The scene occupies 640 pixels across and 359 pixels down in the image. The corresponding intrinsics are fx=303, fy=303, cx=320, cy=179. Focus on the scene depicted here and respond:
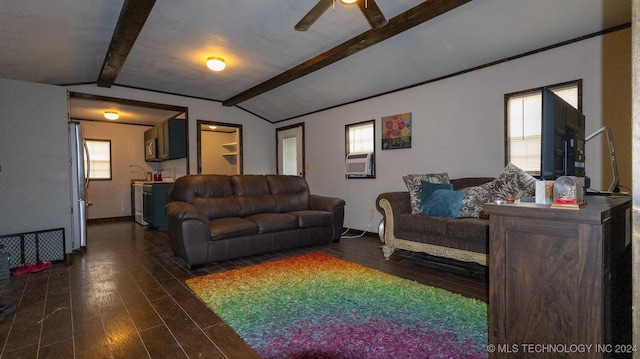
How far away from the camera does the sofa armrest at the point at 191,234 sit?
305cm

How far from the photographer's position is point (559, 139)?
1348mm

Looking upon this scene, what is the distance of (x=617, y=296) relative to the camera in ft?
3.73

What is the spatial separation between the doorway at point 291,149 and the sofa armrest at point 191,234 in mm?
3121

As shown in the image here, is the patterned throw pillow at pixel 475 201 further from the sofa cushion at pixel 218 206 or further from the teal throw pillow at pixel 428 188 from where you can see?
the sofa cushion at pixel 218 206

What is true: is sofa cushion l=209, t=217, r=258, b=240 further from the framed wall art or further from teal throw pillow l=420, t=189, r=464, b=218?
the framed wall art

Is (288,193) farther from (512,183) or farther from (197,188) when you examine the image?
(512,183)

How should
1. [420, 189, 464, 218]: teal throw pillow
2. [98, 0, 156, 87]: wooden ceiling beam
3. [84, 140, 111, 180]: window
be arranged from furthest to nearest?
1. [84, 140, 111, 180]: window
2. [420, 189, 464, 218]: teal throw pillow
3. [98, 0, 156, 87]: wooden ceiling beam

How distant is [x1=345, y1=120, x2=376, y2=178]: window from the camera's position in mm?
4715

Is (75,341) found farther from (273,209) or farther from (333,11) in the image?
(333,11)

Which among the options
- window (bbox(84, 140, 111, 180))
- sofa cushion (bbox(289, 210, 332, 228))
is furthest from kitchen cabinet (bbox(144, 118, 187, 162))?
sofa cushion (bbox(289, 210, 332, 228))

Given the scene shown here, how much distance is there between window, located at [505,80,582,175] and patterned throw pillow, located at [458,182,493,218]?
493 millimetres

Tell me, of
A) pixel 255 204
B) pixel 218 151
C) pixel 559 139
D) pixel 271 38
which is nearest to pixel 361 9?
pixel 271 38

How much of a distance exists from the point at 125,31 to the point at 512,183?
392cm

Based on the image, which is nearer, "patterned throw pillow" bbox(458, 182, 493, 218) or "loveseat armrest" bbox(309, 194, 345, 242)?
"patterned throw pillow" bbox(458, 182, 493, 218)
